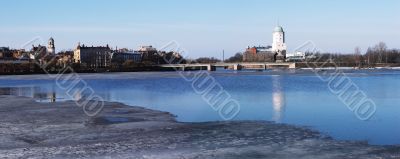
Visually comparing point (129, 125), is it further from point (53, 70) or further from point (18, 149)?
point (53, 70)

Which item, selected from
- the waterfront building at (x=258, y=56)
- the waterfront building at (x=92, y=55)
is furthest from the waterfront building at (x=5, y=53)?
the waterfront building at (x=258, y=56)

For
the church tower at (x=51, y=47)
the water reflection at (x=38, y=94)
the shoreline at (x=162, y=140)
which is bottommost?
the water reflection at (x=38, y=94)

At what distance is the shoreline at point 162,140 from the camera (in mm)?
10984

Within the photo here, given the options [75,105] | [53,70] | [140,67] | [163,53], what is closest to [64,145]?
[75,105]

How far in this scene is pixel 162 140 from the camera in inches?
510

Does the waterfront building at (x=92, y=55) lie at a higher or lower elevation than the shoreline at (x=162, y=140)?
higher

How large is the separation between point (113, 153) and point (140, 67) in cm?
11730

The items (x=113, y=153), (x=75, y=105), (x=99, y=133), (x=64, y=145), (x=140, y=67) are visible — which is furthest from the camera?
(x=140, y=67)

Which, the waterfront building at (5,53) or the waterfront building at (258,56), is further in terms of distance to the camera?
the waterfront building at (258,56)

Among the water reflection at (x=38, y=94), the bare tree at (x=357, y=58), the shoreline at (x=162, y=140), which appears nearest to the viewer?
the shoreline at (x=162, y=140)

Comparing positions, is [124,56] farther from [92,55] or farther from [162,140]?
[162,140]

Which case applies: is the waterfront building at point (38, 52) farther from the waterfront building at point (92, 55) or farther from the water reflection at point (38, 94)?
the water reflection at point (38, 94)

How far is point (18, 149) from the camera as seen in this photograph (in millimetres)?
11828

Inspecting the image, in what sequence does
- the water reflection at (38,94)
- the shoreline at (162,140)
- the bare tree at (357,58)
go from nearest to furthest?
the shoreline at (162,140) < the water reflection at (38,94) < the bare tree at (357,58)
